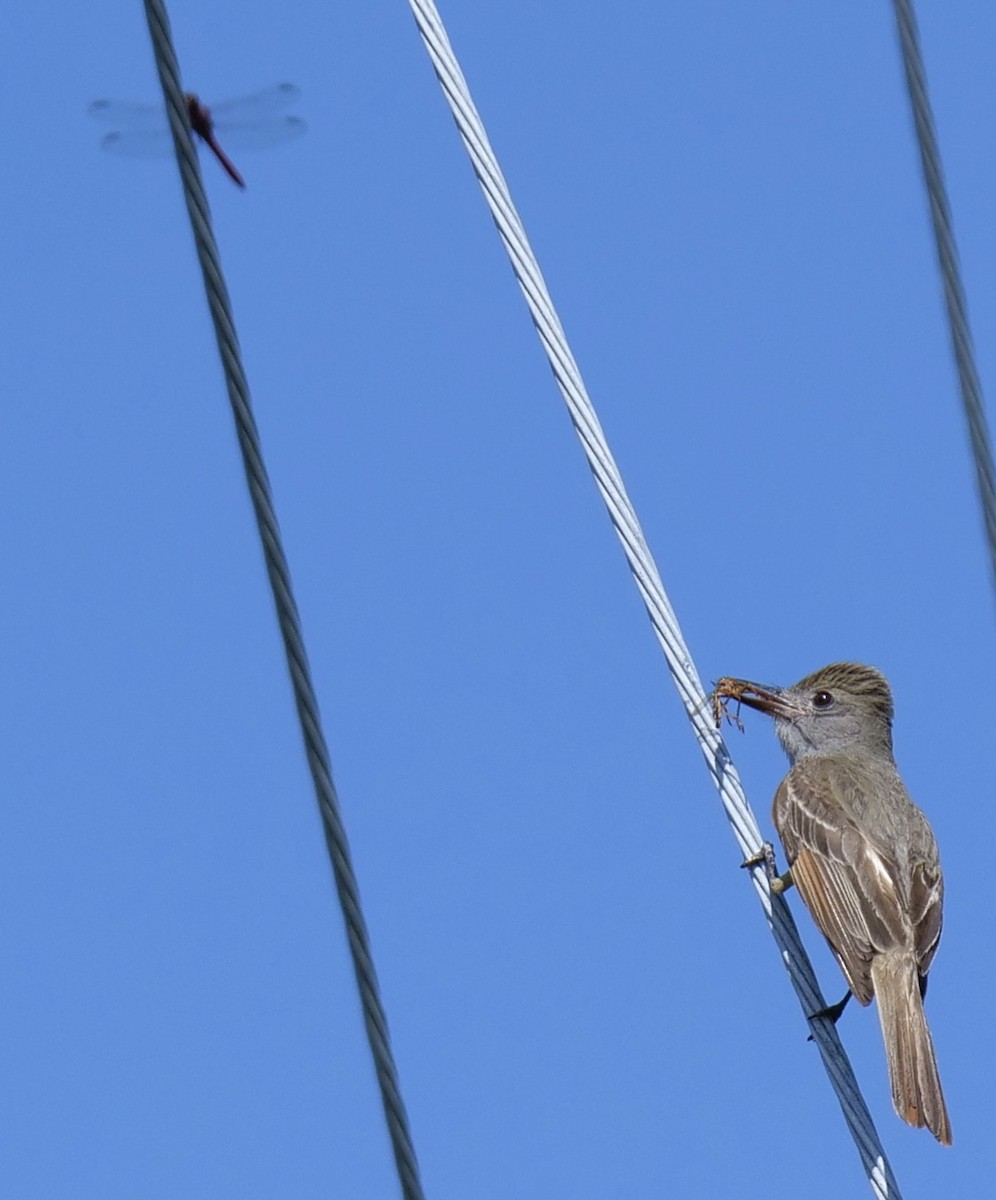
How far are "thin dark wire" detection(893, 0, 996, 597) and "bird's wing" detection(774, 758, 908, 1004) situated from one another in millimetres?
4375

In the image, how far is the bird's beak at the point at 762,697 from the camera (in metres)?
10.5

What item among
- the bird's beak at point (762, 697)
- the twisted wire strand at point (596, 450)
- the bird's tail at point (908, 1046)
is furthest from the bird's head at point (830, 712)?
the twisted wire strand at point (596, 450)

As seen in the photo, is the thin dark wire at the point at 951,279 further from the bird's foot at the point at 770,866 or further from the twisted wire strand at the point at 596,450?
the bird's foot at the point at 770,866

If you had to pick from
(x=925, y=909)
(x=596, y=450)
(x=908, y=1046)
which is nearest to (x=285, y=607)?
(x=596, y=450)

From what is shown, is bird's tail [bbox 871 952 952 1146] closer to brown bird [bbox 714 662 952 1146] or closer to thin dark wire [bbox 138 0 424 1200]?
brown bird [bbox 714 662 952 1146]

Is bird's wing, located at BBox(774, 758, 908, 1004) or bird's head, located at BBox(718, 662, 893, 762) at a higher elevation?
bird's head, located at BBox(718, 662, 893, 762)

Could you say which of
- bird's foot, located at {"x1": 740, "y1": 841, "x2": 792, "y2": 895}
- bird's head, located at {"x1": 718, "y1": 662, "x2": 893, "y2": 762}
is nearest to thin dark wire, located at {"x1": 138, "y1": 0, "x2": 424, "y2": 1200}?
bird's foot, located at {"x1": 740, "y1": 841, "x2": 792, "y2": 895}

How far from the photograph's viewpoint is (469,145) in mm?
7426

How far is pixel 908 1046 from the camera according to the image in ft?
28.5

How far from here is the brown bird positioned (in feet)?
28.7

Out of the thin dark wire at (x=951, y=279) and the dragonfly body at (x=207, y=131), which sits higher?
the dragonfly body at (x=207, y=131)

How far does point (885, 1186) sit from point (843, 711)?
16.3 ft

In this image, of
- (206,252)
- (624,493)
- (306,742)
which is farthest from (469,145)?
(306,742)

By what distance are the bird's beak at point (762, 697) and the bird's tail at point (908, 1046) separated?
1819mm
